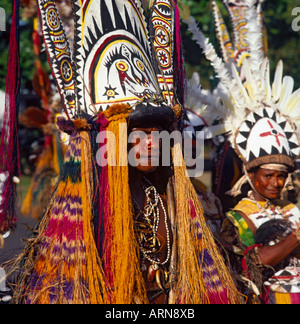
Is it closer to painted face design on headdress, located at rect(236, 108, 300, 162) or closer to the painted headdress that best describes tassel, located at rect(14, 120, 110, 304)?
the painted headdress

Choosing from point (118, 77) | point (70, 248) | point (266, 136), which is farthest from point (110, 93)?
point (266, 136)

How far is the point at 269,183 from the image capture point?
3.51 metres

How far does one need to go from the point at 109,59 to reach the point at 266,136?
1599mm

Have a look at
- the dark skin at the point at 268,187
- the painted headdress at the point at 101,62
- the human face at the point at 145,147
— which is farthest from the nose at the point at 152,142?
the dark skin at the point at 268,187

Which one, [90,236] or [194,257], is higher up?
[90,236]

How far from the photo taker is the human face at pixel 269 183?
3500 millimetres

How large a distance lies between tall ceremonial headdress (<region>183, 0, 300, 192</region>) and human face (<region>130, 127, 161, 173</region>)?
1.30 m

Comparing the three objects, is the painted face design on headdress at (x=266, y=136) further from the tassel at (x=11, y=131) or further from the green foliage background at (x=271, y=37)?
the green foliage background at (x=271, y=37)

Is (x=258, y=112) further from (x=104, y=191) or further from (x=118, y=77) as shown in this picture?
(x=104, y=191)

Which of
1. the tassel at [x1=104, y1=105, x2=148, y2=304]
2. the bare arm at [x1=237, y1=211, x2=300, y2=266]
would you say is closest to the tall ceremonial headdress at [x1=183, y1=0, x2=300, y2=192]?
the bare arm at [x1=237, y1=211, x2=300, y2=266]

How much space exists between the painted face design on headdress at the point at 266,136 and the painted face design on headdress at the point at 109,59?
130 cm

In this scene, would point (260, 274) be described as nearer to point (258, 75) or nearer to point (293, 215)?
point (293, 215)
